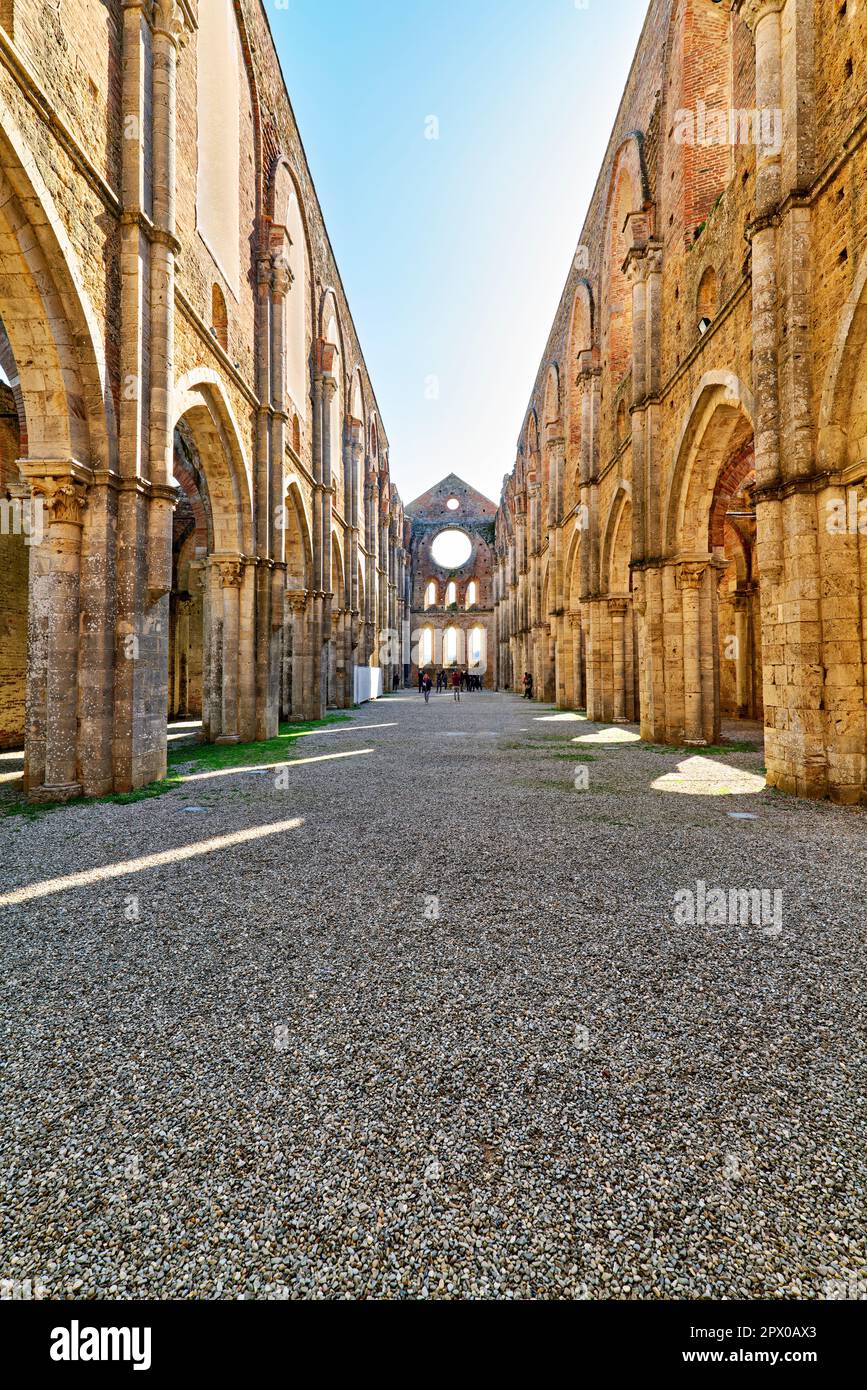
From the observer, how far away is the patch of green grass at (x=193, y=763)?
6697mm

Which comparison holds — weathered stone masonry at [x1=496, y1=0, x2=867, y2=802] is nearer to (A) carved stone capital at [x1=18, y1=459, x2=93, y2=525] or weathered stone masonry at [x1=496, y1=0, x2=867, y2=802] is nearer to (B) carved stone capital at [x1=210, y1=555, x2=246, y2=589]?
(A) carved stone capital at [x1=18, y1=459, x2=93, y2=525]

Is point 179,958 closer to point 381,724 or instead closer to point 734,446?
point 734,446

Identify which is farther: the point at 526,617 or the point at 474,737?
the point at 526,617

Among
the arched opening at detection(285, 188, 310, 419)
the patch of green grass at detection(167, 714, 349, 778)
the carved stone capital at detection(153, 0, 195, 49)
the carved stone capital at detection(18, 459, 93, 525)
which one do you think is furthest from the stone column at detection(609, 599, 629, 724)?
the carved stone capital at detection(153, 0, 195, 49)

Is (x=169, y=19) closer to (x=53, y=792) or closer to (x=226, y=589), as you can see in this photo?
(x=226, y=589)

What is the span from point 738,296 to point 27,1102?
11.8 meters

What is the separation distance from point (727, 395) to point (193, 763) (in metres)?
10.8

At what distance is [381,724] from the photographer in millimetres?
17688

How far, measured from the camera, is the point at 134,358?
7352mm

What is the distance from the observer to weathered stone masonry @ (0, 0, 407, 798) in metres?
6.38

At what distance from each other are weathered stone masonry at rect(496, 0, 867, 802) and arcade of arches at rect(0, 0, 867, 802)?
0.05 m

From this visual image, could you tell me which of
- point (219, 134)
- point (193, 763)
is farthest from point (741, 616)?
point (219, 134)

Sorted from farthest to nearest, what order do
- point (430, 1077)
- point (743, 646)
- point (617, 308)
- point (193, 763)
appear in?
point (743, 646)
point (617, 308)
point (193, 763)
point (430, 1077)
